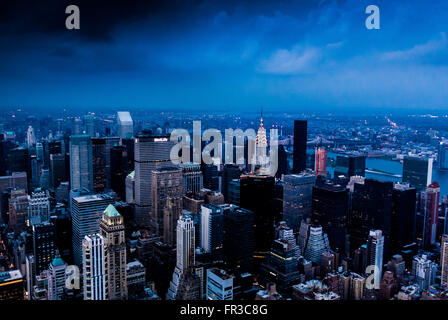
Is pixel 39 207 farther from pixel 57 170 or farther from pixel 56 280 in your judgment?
pixel 56 280

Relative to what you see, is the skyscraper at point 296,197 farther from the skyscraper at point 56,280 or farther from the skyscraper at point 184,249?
the skyscraper at point 56,280

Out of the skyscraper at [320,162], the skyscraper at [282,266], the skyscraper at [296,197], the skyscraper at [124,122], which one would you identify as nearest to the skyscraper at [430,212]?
the skyscraper at [320,162]

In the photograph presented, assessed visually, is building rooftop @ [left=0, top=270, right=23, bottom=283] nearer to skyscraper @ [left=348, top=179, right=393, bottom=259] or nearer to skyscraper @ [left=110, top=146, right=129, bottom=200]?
skyscraper @ [left=110, top=146, right=129, bottom=200]

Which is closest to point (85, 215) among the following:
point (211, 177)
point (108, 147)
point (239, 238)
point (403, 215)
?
point (239, 238)

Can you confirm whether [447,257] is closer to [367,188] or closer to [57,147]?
[367,188]

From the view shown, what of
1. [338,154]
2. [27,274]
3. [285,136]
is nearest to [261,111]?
[285,136]

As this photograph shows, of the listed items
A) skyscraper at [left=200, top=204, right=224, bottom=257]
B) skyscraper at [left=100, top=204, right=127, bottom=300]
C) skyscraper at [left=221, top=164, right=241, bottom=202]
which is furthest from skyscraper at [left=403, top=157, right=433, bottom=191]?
skyscraper at [left=100, top=204, right=127, bottom=300]
